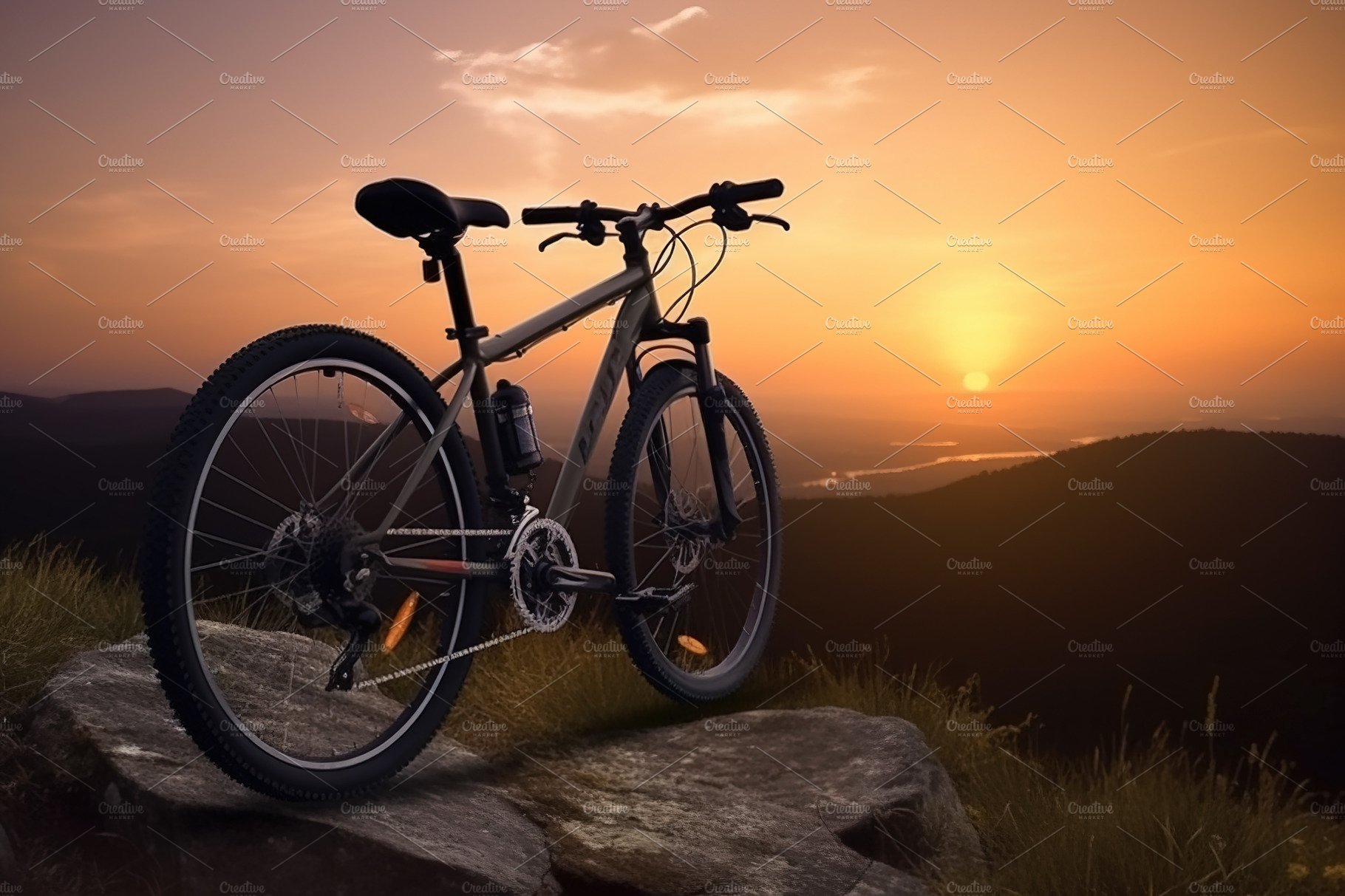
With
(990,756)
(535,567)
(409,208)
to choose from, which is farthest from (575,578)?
(990,756)

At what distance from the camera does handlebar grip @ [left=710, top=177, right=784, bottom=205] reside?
4270mm

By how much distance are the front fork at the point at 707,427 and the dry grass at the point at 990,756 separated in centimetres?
70

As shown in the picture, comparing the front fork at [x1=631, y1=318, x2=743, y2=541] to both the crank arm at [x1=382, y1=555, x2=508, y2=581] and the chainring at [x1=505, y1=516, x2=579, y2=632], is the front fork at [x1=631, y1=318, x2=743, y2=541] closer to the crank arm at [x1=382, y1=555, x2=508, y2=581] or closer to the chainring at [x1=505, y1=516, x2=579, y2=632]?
the chainring at [x1=505, y1=516, x2=579, y2=632]

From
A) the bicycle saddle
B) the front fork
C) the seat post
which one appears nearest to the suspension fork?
the front fork

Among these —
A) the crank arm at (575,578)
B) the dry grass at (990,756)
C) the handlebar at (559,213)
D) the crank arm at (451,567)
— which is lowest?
the dry grass at (990,756)

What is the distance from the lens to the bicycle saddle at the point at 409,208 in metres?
3.28

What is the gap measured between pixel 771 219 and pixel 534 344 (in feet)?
3.99

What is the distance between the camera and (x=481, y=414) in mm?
3680

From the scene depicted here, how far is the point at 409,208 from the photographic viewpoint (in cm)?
330

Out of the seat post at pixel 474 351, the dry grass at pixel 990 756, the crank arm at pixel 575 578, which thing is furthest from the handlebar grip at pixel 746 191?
the dry grass at pixel 990 756

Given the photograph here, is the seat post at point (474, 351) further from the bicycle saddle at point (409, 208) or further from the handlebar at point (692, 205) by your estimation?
the handlebar at point (692, 205)

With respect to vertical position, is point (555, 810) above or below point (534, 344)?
below

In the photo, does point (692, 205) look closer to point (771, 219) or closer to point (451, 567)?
point (771, 219)

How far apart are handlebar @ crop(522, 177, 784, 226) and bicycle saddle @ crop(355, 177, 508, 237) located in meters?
0.93
